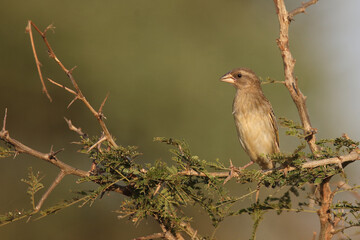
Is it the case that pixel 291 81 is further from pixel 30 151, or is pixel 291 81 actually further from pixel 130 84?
pixel 130 84

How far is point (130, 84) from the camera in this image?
10.8m

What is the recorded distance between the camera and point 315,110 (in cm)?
1116

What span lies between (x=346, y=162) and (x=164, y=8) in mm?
10061

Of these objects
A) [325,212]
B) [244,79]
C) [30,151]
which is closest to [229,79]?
[244,79]

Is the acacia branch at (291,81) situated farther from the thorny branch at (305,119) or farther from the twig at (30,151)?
the twig at (30,151)

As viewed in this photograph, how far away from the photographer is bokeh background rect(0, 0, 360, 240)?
994 centimetres

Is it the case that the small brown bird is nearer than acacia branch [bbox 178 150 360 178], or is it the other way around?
acacia branch [bbox 178 150 360 178]

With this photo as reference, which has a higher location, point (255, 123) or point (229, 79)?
point (229, 79)

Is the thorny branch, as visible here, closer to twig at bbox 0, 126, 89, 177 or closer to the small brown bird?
twig at bbox 0, 126, 89, 177

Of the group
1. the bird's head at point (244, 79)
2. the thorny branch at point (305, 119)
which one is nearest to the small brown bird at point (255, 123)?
the bird's head at point (244, 79)

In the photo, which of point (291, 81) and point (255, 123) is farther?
point (255, 123)

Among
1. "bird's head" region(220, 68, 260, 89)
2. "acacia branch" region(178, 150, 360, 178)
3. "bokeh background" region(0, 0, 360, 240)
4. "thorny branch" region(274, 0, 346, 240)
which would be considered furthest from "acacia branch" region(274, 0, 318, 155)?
"bokeh background" region(0, 0, 360, 240)

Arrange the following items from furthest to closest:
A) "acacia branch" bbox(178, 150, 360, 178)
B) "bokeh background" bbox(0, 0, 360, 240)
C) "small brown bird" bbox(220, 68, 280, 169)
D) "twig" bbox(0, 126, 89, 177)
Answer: "bokeh background" bbox(0, 0, 360, 240), "small brown bird" bbox(220, 68, 280, 169), "acacia branch" bbox(178, 150, 360, 178), "twig" bbox(0, 126, 89, 177)

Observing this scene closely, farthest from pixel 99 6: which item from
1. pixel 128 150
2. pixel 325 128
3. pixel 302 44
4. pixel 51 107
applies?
pixel 128 150
